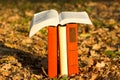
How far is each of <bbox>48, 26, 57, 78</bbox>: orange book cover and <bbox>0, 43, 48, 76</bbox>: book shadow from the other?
6.5 inches

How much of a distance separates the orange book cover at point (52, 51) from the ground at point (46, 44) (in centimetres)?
9

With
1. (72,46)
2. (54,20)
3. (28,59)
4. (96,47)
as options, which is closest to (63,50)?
(72,46)

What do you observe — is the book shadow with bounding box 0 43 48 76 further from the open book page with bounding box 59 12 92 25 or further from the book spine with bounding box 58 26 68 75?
the open book page with bounding box 59 12 92 25

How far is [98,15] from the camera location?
7633 millimetres

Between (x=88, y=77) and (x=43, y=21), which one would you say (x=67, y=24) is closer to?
(x=43, y=21)

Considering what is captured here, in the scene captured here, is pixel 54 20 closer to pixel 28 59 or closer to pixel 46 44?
pixel 28 59

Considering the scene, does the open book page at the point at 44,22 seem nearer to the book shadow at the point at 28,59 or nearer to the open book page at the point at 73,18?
the open book page at the point at 73,18

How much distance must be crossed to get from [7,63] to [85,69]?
869 millimetres

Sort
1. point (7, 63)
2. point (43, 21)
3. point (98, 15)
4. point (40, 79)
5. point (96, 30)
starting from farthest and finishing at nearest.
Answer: point (98, 15)
point (96, 30)
point (7, 63)
point (40, 79)
point (43, 21)

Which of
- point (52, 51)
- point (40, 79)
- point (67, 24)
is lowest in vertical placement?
point (40, 79)

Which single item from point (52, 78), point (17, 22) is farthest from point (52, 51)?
point (17, 22)

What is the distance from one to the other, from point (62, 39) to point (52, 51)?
0.16 m

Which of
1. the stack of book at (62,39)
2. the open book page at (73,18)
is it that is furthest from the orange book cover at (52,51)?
the open book page at (73,18)

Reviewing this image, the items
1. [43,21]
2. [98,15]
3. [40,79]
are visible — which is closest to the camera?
[43,21]
